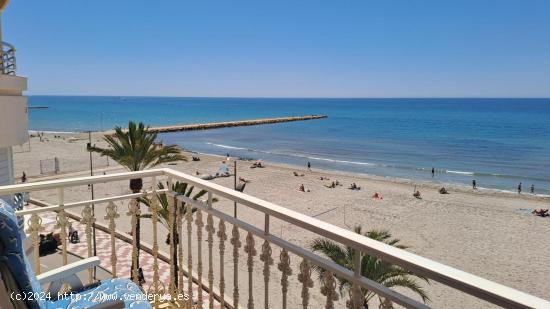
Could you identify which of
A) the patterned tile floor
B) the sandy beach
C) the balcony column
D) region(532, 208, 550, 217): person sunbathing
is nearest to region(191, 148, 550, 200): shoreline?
the sandy beach

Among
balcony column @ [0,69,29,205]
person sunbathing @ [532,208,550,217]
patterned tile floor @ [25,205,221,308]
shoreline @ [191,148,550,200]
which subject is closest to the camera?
balcony column @ [0,69,29,205]

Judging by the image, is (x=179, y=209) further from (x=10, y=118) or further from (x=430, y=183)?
(x=430, y=183)

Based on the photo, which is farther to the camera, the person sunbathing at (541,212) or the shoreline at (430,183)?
the shoreline at (430,183)

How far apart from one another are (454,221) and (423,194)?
6406 mm

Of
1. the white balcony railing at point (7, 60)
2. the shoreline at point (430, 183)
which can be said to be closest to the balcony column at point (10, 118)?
the white balcony railing at point (7, 60)

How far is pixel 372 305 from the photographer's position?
1196 centimetres

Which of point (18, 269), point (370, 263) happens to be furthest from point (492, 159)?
point (18, 269)

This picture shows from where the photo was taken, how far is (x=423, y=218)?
73.9ft

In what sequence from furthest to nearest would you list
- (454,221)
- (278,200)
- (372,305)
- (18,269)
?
(278,200), (454,221), (372,305), (18,269)

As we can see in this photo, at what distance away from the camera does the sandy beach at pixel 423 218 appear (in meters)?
14.6

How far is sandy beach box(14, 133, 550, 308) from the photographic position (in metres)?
14.6

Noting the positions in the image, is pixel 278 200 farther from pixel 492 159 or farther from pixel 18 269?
pixel 492 159

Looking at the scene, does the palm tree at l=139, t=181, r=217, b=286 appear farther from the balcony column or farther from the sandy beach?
the sandy beach

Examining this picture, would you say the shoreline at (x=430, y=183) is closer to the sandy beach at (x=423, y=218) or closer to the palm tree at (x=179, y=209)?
the sandy beach at (x=423, y=218)
